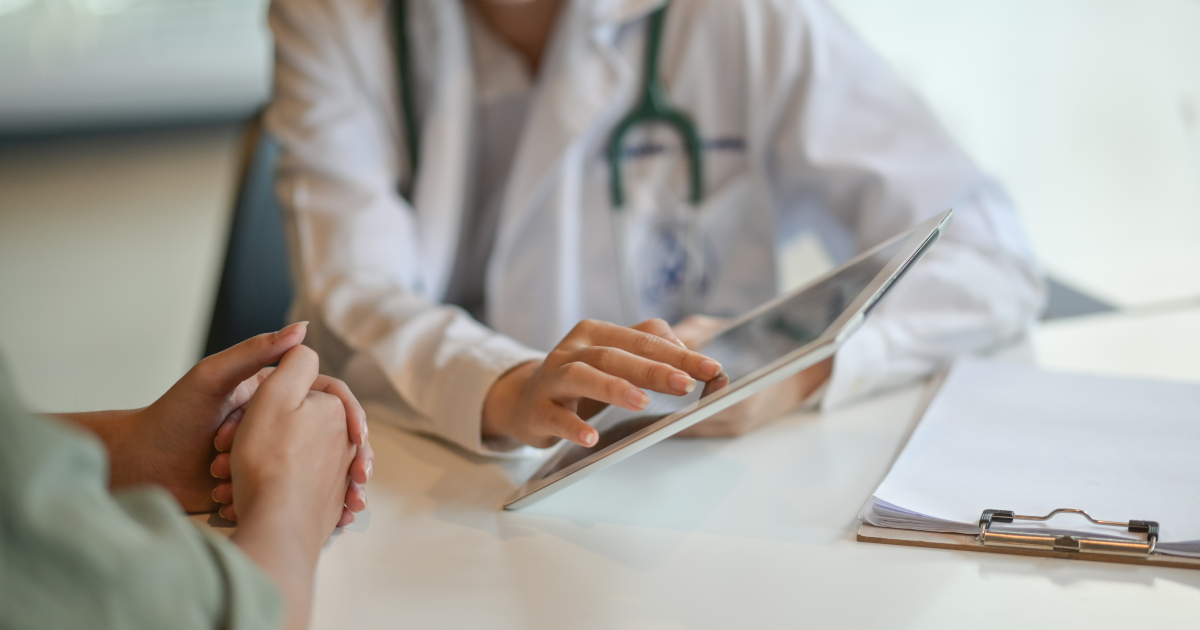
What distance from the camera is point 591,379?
1.46 feet

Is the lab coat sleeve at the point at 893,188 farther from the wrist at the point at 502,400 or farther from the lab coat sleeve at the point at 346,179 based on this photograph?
the lab coat sleeve at the point at 346,179

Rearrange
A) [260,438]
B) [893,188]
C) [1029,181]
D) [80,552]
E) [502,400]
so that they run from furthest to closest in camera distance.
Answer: [1029,181], [893,188], [502,400], [260,438], [80,552]

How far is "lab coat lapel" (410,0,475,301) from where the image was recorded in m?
0.90

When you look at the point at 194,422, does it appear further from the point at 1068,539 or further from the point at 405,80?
the point at 405,80

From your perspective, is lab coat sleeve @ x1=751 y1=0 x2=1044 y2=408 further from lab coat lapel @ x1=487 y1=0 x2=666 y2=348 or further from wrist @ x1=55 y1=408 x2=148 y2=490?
wrist @ x1=55 y1=408 x2=148 y2=490

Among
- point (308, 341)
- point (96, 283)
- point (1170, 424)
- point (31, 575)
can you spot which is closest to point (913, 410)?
point (1170, 424)

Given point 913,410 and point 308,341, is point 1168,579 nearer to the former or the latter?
point 913,410

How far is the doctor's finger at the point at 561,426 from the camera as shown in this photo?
45 centimetres

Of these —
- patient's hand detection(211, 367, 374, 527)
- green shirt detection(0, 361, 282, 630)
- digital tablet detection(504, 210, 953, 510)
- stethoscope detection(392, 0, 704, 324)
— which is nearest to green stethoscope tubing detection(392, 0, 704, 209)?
stethoscope detection(392, 0, 704, 324)

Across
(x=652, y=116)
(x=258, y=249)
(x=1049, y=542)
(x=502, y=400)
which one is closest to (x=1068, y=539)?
(x=1049, y=542)

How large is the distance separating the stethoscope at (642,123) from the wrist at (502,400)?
0.31 meters

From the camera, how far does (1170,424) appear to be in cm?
52

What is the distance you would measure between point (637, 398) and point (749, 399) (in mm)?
177

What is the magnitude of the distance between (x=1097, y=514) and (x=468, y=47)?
2.47 feet
